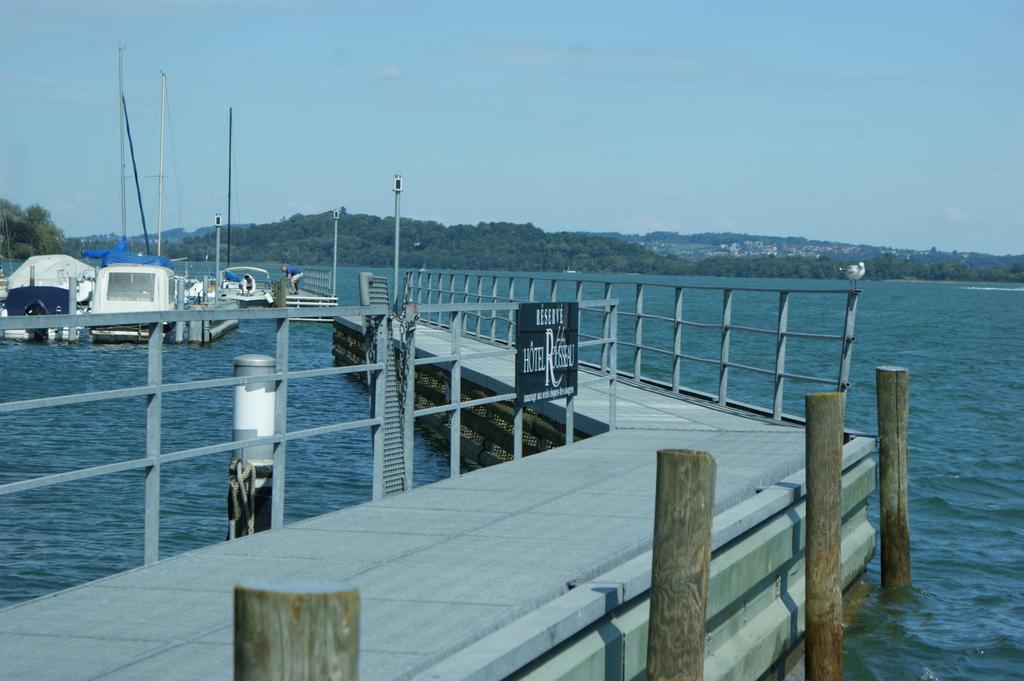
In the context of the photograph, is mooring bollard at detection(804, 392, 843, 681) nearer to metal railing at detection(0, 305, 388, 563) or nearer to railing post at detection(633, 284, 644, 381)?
metal railing at detection(0, 305, 388, 563)

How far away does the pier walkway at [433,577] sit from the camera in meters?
4.79

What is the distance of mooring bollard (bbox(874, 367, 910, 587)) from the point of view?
11023mm

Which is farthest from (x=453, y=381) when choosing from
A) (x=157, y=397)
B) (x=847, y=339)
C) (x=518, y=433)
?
(x=847, y=339)

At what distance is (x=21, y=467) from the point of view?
16.9 metres

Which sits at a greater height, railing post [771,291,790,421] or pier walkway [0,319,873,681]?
railing post [771,291,790,421]

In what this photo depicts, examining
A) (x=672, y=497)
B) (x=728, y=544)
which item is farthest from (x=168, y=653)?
(x=728, y=544)

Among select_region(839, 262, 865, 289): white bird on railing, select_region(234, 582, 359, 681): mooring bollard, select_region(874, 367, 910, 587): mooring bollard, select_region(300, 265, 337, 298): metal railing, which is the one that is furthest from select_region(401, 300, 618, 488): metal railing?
select_region(300, 265, 337, 298): metal railing

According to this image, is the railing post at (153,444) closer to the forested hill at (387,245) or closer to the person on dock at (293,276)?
the person on dock at (293,276)

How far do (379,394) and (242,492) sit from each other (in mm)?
1094

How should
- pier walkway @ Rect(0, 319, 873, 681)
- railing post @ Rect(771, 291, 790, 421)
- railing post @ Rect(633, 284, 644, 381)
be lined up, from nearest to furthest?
1. pier walkway @ Rect(0, 319, 873, 681)
2. railing post @ Rect(771, 291, 790, 421)
3. railing post @ Rect(633, 284, 644, 381)

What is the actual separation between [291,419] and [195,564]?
15.2 metres

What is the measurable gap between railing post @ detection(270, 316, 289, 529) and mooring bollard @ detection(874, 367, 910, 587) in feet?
18.6

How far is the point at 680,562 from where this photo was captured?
213 inches

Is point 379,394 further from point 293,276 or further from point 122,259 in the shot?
point 293,276
